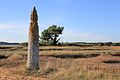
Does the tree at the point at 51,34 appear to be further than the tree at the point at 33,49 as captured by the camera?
Yes

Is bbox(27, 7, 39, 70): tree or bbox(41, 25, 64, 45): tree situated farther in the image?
bbox(41, 25, 64, 45): tree

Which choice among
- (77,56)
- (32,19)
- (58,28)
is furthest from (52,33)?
(32,19)

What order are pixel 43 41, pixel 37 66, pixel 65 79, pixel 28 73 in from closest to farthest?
pixel 65 79, pixel 28 73, pixel 37 66, pixel 43 41

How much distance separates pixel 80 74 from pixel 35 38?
440 centimetres

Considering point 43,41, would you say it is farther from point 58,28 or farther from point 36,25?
point 36,25

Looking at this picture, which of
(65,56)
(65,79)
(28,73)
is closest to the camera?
(65,79)

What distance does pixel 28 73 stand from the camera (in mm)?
17344

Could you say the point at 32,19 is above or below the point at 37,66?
above

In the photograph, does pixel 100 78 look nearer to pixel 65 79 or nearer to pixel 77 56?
pixel 65 79

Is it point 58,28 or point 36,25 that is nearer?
point 36,25

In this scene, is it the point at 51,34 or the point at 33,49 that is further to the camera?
the point at 51,34

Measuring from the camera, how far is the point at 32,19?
1950 cm

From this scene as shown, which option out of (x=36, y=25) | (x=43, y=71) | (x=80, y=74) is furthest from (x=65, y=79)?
(x=36, y=25)

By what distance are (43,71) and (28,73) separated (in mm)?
809
